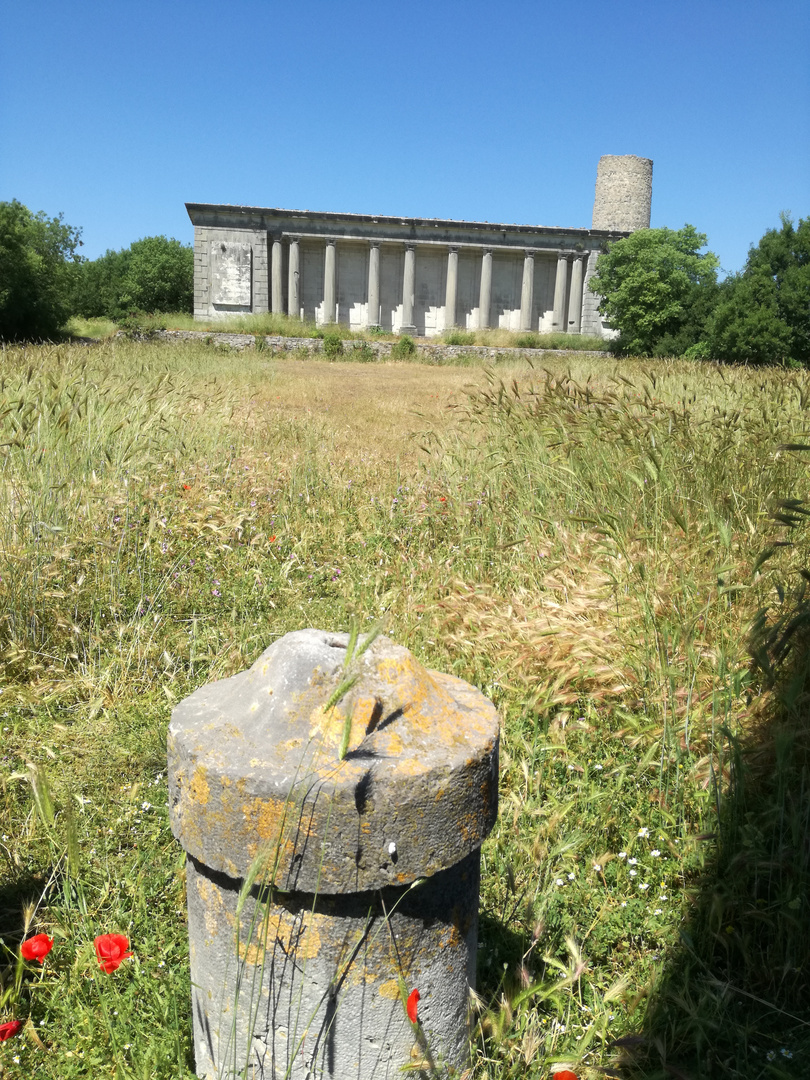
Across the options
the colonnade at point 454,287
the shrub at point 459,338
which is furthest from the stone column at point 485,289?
the shrub at point 459,338

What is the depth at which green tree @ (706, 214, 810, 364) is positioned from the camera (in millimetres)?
24266

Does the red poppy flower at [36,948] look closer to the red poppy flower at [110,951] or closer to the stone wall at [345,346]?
the red poppy flower at [110,951]

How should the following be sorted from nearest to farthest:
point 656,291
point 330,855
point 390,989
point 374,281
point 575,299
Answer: point 330,855, point 390,989, point 656,291, point 374,281, point 575,299

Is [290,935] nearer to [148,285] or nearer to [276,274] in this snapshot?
[276,274]

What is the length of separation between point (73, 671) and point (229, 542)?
71.9 inches

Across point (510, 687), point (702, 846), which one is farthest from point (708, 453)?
point (702, 846)

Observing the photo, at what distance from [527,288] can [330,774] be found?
42.8 meters

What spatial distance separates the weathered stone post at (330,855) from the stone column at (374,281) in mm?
41114

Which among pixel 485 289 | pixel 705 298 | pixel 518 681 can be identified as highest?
pixel 485 289

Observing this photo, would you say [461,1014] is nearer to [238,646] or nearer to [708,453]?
[238,646]

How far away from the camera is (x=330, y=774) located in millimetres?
1479

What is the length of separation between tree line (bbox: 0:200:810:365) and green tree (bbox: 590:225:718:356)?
4 centimetres

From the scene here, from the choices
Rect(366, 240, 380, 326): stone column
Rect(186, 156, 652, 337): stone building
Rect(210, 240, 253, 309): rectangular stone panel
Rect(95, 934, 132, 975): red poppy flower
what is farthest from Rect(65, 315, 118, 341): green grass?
Rect(95, 934, 132, 975): red poppy flower

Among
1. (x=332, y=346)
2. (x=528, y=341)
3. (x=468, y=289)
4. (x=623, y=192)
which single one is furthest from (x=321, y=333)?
(x=623, y=192)
